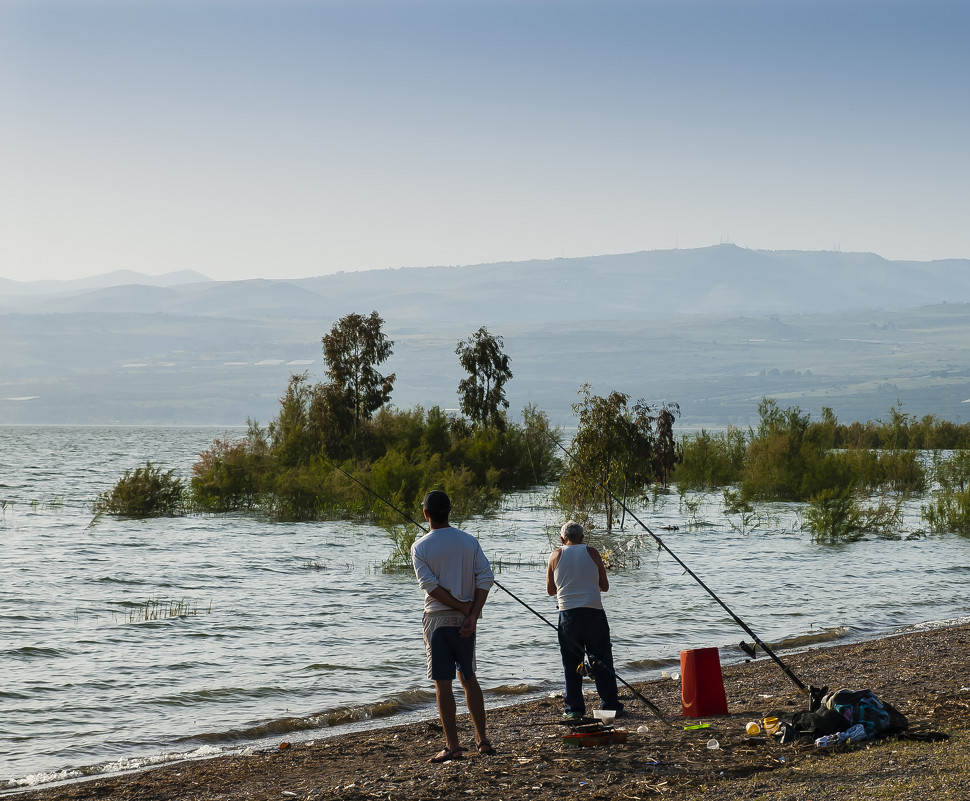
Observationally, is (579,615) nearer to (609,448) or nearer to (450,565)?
(450,565)

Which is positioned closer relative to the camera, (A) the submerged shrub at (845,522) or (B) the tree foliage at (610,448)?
(B) the tree foliage at (610,448)

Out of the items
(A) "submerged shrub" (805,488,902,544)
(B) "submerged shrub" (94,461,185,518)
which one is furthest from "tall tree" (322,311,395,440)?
(A) "submerged shrub" (805,488,902,544)

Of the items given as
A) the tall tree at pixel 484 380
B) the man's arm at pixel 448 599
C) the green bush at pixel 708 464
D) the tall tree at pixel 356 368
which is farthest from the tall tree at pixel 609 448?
the man's arm at pixel 448 599

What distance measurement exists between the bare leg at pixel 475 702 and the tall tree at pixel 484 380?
96.3 ft

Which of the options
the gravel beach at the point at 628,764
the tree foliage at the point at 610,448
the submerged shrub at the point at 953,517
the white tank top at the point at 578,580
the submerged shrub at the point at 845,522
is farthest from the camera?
the submerged shrub at the point at 953,517

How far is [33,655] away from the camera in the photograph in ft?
45.5

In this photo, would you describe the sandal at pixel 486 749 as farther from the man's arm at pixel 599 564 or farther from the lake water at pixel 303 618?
the lake water at pixel 303 618

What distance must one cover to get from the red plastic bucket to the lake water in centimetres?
200

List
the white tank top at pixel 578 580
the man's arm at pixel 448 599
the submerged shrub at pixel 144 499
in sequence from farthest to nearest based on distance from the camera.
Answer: the submerged shrub at pixel 144 499, the white tank top at pixel 578 580, the man's arm at pixel 448 599

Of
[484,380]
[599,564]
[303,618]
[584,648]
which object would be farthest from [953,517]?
[584,648]

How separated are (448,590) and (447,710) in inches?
38.6

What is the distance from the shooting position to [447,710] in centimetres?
800

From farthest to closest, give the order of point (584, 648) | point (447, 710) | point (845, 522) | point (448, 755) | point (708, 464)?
point (708, 464) → point (845, 522) → point (584, 648) → point (448, 755) → point (447, 710)

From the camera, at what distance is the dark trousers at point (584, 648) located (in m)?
9.40
